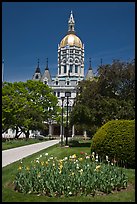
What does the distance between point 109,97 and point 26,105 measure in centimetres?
2025

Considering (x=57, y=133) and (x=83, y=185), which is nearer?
(x=83, y=185)

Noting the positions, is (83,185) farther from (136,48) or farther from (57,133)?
(57,133)

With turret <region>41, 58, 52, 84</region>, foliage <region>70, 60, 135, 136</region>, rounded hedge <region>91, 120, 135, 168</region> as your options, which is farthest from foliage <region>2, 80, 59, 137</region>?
turret <region>41, 58, 52, 84</region>

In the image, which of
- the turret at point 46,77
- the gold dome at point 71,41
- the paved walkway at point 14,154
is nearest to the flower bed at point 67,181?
the paved walkway at point 14,154

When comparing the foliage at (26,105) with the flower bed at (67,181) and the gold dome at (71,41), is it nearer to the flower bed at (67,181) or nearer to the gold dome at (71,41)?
the flower bed at (67,181)

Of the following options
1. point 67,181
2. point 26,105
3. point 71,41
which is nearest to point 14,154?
point 67,181

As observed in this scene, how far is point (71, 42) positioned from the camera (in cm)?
9219

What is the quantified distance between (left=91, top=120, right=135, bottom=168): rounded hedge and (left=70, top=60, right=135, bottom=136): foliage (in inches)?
352

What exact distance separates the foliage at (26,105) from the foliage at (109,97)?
44.8ft

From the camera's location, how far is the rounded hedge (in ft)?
31.0

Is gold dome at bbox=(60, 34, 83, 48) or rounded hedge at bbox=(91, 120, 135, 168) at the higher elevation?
gold dome at bbox=(60, 34, 83, 48)

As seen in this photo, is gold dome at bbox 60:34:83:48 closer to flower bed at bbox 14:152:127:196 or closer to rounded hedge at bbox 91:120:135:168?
rounded hedge at bbox 91:120:135:168

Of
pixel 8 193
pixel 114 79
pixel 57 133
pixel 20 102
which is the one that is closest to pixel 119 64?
pixel 114 79

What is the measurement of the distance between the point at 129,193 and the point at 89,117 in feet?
42.8
